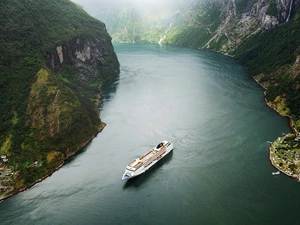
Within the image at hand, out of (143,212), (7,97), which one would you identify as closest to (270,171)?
(143,212)

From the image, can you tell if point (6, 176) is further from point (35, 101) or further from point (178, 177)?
point (178, 177)

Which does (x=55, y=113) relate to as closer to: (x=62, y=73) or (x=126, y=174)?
(x=126, y=174)

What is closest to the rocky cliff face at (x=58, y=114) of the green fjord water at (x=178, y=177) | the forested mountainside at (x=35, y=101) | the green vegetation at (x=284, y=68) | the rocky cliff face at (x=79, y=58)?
the forested mountainside at (x=35, y=101)

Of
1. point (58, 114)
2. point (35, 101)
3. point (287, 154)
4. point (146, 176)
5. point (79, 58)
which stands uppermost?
point (287, 154)

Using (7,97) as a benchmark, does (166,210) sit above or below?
below

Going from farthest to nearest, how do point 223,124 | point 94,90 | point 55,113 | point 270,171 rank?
point 94,90 → point 223,124 → point 55,113 → point 270,171

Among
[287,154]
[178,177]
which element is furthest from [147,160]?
[287,154]

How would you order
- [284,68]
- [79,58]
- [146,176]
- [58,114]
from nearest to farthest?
[146,176] < [58,114] < [284,68] < [79,58]
